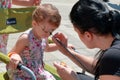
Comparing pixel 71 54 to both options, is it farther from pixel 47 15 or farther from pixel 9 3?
pixel 9 3

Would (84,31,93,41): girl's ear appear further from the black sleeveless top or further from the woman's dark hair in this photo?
the black sleeveless top

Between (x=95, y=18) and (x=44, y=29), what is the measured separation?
78 cm

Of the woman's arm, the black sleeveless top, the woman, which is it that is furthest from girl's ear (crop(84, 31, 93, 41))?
the woman's arm

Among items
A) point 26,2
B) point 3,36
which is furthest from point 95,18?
point 3,36

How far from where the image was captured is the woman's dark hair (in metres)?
2.11

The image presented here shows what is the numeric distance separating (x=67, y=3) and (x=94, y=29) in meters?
7.06

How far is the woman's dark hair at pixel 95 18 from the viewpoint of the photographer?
211 centimetres

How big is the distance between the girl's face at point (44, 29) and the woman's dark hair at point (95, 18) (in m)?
0.65

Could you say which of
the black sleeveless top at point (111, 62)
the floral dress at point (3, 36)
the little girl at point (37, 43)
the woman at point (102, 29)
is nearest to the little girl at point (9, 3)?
the floral dress at point (3, 36)

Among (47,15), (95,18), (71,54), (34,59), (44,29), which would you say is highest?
(95,18)

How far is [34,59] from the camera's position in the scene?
3.00m

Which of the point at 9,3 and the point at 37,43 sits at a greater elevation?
the point at 9,3

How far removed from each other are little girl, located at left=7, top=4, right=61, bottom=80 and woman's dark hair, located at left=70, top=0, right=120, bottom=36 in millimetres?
659

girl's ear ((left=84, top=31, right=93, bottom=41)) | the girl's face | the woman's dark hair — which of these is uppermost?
Answer: the woman's dark hair
